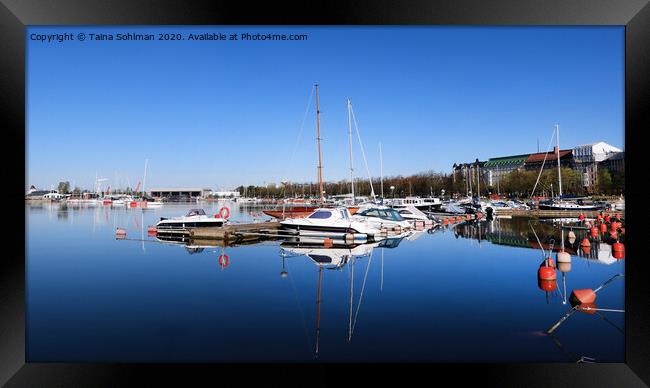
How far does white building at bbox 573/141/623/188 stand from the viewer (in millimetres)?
67438

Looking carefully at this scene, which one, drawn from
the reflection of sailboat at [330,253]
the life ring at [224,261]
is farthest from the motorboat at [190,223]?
the life ring at [224,261]

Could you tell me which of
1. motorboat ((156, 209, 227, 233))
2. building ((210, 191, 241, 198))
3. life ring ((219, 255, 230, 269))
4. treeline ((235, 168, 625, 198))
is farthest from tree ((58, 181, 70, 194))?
life ring ((219, 255, 230, 269))

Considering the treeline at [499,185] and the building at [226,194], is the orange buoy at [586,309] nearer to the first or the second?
the treeline at [499,185]

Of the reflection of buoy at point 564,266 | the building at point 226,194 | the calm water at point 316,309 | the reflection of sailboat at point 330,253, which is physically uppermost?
the building at point 226,194

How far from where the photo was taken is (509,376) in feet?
13.0

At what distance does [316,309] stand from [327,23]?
5.19 meters

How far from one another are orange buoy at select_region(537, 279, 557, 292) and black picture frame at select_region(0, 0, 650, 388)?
5.61 m

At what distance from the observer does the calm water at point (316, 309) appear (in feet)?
19.3

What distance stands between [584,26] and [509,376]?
355cm

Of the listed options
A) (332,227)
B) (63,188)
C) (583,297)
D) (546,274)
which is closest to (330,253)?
(332,227)

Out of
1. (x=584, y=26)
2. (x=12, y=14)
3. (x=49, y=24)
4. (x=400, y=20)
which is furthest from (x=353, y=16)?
(x=12, y=14)

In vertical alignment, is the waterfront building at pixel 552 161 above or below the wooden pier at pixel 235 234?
above

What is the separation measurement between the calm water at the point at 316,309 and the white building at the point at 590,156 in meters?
61.6

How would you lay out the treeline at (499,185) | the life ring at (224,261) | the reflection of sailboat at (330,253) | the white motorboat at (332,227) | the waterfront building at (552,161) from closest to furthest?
the reflection of sailboat at (330,253), the life ring at (224,261), the white motorboat at (332,227), the treeline at (499,185), the waterfront building at (552,161)
